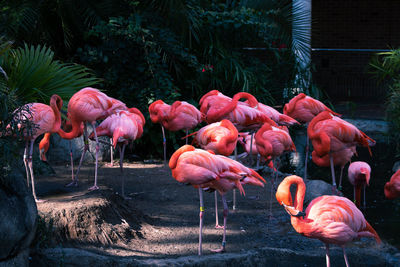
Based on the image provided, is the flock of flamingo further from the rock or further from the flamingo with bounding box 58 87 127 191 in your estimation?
the rock

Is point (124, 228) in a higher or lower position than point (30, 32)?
lower

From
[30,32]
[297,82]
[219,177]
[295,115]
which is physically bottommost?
[219,177]

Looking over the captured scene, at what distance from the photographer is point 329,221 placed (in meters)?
3.39

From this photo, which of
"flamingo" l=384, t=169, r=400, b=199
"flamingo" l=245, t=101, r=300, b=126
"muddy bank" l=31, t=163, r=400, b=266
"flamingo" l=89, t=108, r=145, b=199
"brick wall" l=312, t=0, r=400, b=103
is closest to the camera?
"muddy bank" l=31, t=163, r=400, b=266

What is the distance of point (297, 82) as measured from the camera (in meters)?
8.24

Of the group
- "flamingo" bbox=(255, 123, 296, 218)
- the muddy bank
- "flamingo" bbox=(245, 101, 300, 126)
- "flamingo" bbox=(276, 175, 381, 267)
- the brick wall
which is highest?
the brick wall

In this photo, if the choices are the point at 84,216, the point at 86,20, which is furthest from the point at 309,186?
the point at 86,20

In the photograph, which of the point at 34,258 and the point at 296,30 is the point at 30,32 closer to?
the point at 296,30

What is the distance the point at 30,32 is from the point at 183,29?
243 centimetres

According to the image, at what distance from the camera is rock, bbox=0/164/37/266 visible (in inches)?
123

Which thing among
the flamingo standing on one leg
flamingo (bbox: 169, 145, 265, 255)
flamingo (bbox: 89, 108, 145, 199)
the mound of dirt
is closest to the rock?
the mound of dirt

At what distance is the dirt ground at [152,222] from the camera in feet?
13.0

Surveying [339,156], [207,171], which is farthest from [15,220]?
[339,156]

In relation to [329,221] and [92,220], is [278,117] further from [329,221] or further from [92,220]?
[92,220]
